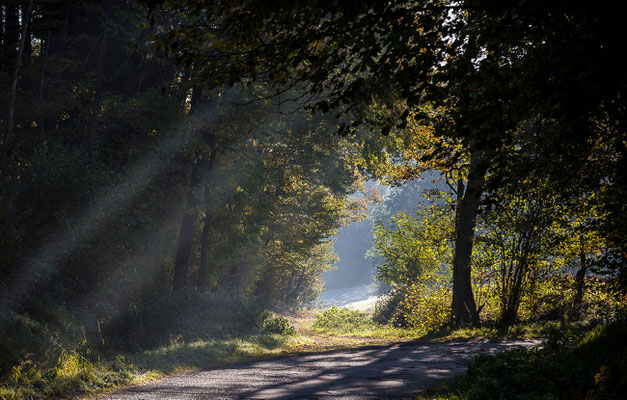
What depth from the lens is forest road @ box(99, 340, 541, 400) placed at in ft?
27.6

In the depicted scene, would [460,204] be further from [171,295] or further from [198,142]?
[171,295]

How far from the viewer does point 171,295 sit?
22.2 meters

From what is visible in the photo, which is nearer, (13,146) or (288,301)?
(13,146)

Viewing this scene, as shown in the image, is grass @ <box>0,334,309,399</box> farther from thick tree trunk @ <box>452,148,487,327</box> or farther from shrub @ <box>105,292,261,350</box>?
thick tree trunk @ <box>452,148,487,327</box>

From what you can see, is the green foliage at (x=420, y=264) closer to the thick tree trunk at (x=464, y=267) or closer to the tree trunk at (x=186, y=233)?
the thick tree trunk at (x=464, y=267)

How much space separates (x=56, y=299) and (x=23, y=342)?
6.21 m

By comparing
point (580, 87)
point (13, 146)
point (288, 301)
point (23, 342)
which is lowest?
point (288, 301)

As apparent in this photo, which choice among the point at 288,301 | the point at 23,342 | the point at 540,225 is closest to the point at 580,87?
the point at 540,225

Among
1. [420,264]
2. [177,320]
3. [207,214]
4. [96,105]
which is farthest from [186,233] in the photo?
[420,264]

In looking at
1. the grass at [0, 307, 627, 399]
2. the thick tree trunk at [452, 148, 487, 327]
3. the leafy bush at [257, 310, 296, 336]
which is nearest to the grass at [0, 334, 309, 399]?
the grass at [0, 307, 627, 399]

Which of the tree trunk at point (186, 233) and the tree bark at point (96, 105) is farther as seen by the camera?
the tree trunk at point (186, 233)

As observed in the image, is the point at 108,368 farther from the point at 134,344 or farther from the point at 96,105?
the point at 96,105

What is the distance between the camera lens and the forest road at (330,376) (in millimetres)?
8398

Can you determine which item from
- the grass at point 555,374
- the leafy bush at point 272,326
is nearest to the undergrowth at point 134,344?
the leafy bush at point 272,326
